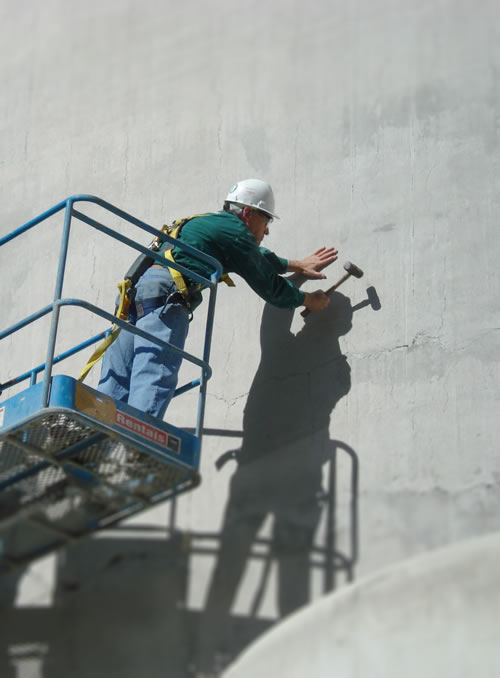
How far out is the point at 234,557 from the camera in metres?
7.45

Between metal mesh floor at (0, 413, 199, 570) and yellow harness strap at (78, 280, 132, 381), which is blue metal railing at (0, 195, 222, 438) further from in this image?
metal mesh floor at (0, 413, 199, 570)

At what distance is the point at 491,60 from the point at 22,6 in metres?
4.56

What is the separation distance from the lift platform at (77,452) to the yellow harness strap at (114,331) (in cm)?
8

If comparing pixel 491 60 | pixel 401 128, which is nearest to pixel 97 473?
pixel 401 128

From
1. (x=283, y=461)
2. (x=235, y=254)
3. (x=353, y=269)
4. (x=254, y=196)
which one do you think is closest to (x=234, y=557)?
(x=283, y=461)

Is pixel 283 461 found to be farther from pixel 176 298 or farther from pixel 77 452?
pixel 77 452

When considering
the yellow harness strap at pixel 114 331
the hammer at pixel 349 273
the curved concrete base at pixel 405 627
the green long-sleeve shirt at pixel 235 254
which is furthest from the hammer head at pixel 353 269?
the curved concrete base at pixel 405 627

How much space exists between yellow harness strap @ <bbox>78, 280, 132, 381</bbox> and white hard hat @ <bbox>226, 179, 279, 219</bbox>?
3.73 feet

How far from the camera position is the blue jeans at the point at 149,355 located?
7270mm

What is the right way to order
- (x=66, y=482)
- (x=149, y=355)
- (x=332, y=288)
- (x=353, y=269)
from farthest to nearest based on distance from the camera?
(x=332, y=288), (x=353, y=269), (x=66, y=482), (x=149, y=355)

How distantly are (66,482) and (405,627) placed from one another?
240 centimetres

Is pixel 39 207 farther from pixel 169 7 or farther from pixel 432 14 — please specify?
pixel 432 14

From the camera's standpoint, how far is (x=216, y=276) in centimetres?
752

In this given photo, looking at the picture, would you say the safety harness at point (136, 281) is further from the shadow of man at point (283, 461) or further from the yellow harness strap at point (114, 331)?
the shadow of man at point (283, 461)
